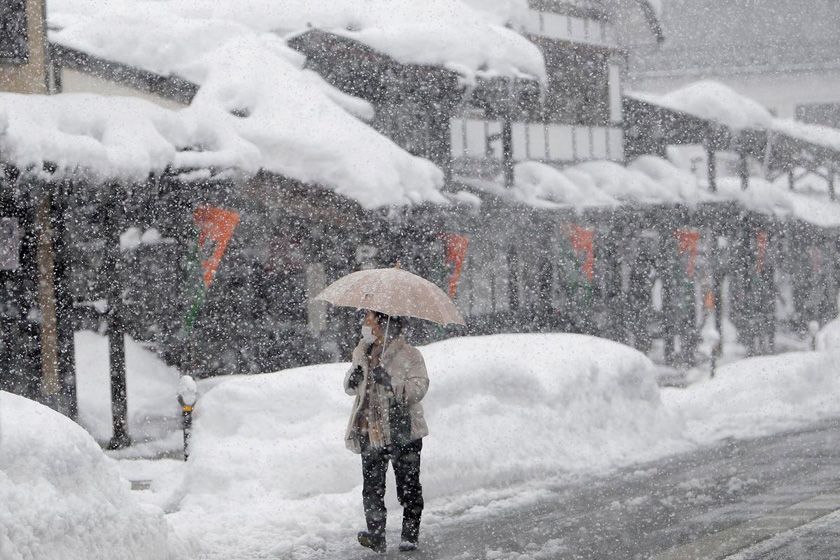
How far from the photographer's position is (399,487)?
6941mm

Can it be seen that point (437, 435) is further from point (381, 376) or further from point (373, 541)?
point (381, 376)

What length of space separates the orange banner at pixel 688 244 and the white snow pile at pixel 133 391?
12115mm

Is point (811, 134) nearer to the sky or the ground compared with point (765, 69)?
nearer to the ground

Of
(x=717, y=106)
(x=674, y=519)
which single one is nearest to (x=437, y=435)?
(x=674, y=519)

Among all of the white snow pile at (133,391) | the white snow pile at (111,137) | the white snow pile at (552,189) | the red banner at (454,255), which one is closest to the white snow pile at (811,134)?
the white snow pile at (552,189)

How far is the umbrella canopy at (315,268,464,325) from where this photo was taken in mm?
6777

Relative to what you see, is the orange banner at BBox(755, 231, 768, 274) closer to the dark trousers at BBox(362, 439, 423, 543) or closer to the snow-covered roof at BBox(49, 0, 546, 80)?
the snow-covered roof at BBox(49, 0, 546, 80)

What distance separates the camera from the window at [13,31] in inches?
463

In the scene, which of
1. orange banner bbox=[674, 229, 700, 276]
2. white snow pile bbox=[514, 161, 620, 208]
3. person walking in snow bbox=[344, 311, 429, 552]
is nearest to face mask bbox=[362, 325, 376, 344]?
person walking in snow bbox=[344, 311, 429, 552]

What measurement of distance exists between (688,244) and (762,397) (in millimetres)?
8323

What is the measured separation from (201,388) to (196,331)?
2675mm

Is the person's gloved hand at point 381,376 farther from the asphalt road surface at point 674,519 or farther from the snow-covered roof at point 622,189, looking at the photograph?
the snow-covered roof at point 622,189

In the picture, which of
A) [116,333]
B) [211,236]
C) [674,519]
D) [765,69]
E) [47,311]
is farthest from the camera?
[765,69]

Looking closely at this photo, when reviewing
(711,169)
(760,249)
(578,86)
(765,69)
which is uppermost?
(578,86)
